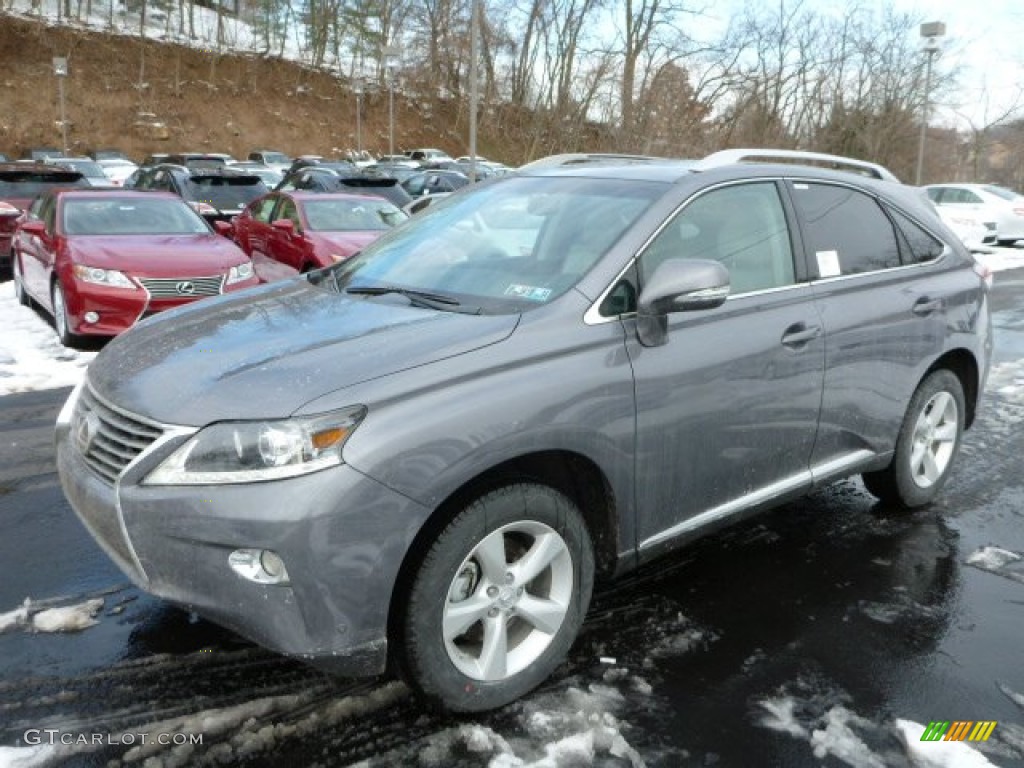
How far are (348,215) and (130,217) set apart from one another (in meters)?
2.89

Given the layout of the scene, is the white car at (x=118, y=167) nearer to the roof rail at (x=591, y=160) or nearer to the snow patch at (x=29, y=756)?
the roof rail at (x=591, y=160)

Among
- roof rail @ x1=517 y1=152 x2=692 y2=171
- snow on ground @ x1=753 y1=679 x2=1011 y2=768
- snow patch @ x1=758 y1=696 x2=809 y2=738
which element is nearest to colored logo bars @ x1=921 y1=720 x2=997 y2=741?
snow on ground @ x1=753 y1=679 x2=1011 y2=768

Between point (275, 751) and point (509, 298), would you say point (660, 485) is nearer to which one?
point (509, 298)

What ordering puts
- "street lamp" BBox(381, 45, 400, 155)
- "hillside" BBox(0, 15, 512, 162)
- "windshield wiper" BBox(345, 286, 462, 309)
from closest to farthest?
"windshield wiper" BBox(345, 286, 462, 309) < "street lamp" BBox(381, 45, 400, 155) < "hillside" BBox(0, 15, 512, 162)

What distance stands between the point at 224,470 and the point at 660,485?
1.48 meters

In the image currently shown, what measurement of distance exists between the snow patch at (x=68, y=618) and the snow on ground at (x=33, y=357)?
3.52 m

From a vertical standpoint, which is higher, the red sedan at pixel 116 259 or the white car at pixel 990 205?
the white car at pixel 990 205

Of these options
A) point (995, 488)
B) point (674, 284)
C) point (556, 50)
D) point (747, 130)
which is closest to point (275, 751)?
point (674, 284)

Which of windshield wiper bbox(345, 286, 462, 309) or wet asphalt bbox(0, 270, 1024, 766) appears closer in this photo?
wet asphalt bbox(0, 270, 1024, 766)

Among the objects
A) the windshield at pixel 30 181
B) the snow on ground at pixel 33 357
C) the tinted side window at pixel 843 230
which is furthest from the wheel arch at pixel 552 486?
the windshield at pixel 30 181

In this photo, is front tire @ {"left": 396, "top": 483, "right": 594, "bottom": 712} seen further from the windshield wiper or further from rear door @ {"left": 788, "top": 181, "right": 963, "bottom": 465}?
rear door @ {"left": 788, "top": 181, "right": 963, "bottom": 465}

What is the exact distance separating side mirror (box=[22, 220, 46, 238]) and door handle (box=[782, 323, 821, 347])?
8.15m

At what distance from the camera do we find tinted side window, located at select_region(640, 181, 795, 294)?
3.32m

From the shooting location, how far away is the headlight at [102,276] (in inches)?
310
